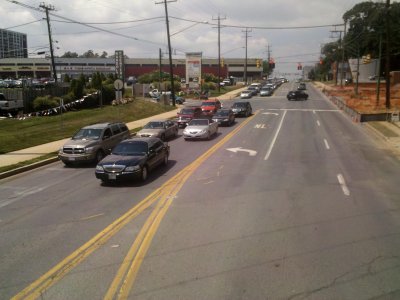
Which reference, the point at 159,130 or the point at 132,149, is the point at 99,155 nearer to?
the point at 132,149

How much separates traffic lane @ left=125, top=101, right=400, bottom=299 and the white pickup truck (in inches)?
1127

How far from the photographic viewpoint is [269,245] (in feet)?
29.3

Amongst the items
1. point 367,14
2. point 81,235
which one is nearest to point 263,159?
point 81,235

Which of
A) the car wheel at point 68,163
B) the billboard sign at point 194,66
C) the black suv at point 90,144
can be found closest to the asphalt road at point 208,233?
the car wheel at point 68,163

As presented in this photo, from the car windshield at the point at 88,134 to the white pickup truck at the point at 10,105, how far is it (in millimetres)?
20483

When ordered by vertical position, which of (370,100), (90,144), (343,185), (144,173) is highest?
(90,144)

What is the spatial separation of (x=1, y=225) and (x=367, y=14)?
121 m

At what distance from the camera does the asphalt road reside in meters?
7.18

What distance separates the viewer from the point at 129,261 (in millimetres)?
8156

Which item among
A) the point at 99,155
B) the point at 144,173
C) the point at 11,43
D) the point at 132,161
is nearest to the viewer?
the point at 132,161

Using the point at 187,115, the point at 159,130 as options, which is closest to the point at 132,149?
the point at 159,130

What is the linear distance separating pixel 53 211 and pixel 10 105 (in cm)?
2939

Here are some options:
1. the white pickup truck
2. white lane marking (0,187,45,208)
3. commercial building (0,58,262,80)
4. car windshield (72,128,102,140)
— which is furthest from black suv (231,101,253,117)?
commercial building (0,58,262,80)

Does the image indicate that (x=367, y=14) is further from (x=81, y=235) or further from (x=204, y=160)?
(x=81, y=235)
